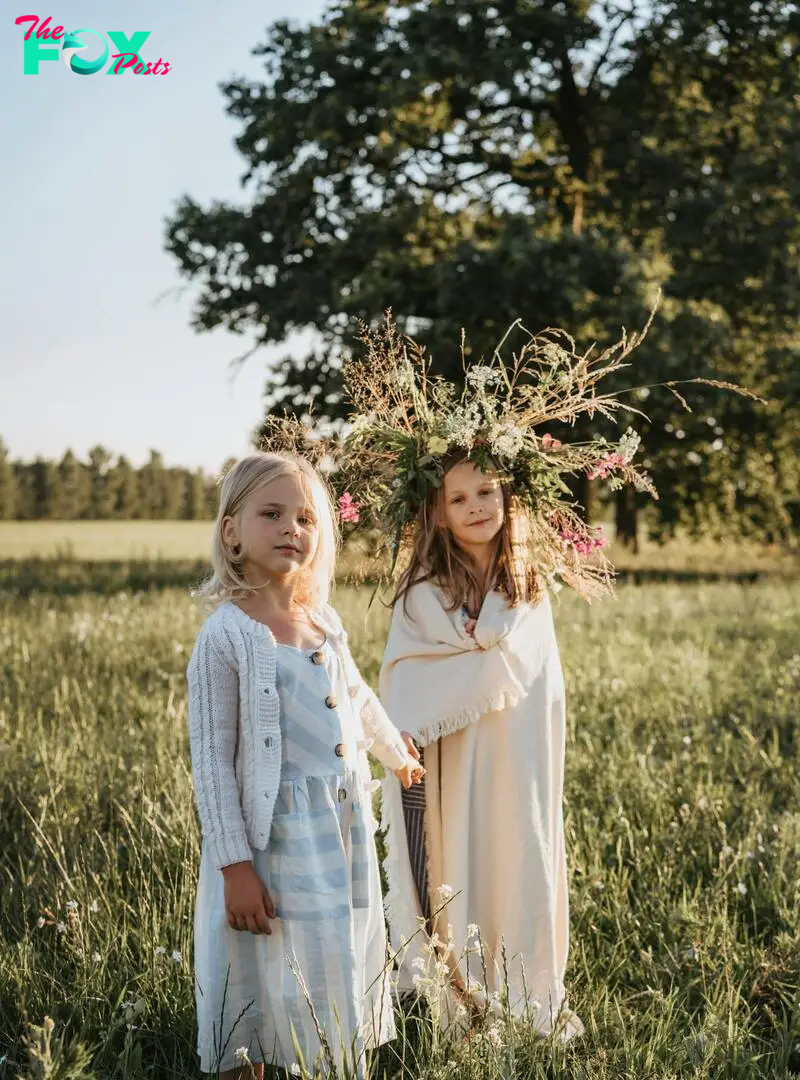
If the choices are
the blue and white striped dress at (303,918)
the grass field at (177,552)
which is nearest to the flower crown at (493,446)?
the blue and white striped dress at (303,918)

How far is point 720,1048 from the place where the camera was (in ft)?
10.8

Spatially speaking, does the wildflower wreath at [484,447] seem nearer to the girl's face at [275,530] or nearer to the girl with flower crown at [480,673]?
the girl with flower crown at [480,673]

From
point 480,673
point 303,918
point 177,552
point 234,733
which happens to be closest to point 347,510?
point 480,673

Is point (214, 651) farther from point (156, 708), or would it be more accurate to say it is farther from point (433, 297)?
point (433, 297)

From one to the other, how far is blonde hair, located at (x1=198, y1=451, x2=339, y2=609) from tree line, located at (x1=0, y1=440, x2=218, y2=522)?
3358cm

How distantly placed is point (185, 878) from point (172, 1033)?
775mm

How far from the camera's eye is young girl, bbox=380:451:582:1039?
3572 mm

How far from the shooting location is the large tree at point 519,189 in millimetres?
17062

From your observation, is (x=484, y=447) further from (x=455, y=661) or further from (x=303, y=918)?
(x=303, y=918)

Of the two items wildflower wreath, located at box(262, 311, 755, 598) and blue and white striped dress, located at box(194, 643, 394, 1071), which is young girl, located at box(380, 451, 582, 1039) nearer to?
wildflower wreath, located at box(262, 311, 755, 598)

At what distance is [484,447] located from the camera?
12.1ft

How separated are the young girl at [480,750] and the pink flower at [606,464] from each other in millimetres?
384

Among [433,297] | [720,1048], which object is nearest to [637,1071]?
[720,1048]

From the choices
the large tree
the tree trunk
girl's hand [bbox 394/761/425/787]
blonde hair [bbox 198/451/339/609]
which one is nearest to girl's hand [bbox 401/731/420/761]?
girl's hand [bbox 394/761/425/787]
